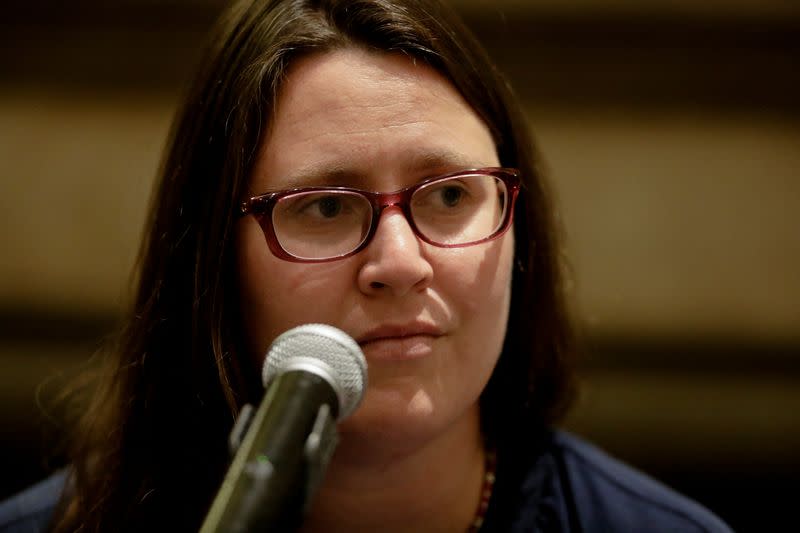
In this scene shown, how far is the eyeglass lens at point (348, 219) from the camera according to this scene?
101 centimetres

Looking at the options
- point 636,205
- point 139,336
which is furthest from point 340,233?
point 636,205

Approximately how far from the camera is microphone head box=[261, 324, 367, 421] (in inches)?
28.1

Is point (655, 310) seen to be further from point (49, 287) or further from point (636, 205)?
point (49, 287)

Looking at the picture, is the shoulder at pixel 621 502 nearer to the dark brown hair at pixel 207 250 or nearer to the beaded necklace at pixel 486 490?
the beaded necklace at pixel 486 490

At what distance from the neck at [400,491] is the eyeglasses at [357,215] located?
0.91 feet

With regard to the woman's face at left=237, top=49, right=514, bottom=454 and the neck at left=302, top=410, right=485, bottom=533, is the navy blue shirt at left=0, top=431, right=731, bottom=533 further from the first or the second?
the woman's face at left=237, top=49, right=514, bottom=454

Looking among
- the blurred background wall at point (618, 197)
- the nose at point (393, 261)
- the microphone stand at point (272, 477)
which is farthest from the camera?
the blurred background wall at point (618, 197)

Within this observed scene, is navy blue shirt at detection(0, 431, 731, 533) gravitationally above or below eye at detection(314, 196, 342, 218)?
below

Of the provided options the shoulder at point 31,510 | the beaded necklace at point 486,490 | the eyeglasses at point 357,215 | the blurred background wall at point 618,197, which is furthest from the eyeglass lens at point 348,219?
the blurred background wall at point 618,197

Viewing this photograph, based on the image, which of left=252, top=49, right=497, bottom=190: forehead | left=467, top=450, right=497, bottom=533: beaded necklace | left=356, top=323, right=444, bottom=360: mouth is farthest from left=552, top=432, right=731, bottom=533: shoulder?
left=252, top=49, right=497, bottom=190: forehead

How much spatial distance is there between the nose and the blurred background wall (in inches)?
37.0

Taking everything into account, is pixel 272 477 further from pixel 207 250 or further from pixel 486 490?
pixel 486 490

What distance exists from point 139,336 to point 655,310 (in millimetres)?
1244

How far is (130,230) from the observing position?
1.95 metres
